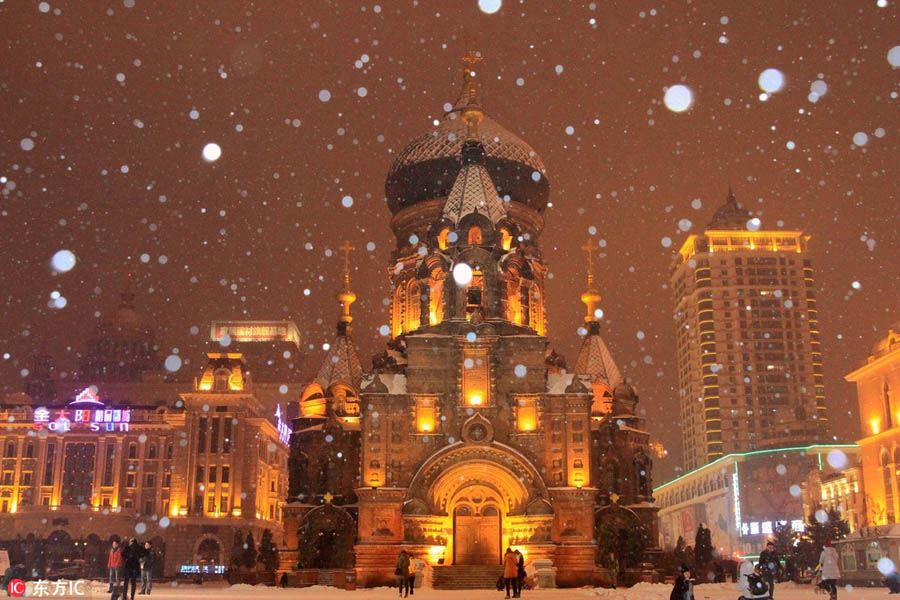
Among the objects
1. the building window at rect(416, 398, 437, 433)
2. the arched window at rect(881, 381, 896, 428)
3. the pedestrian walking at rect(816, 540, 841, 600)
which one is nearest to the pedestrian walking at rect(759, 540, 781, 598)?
the pedestrian walking at rect(816, 540, 841, 600)

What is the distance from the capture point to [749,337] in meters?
122

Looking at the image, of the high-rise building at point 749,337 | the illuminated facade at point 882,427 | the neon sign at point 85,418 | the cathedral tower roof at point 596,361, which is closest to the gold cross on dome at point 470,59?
the cathedral tower roof at point 596,361

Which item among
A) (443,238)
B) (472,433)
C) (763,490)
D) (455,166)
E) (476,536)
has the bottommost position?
(476,536)

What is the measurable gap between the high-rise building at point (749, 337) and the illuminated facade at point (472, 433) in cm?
7579

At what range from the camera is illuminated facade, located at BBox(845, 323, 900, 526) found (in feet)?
181

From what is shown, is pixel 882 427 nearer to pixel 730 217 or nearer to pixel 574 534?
pixel 574 534

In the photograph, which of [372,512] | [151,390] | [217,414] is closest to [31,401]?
[151,390]

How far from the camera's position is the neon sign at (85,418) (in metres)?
87.2

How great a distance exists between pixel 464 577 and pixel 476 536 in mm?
2401

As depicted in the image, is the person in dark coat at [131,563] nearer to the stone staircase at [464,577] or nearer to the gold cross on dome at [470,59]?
the stone staircase at [464,577]

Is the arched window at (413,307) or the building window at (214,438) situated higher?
the arched window at (413,307)

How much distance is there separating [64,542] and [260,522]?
52.9 ft

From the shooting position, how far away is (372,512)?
40.5 m

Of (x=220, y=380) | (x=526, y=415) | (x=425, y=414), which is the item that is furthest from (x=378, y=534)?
(x=220, y=380)
